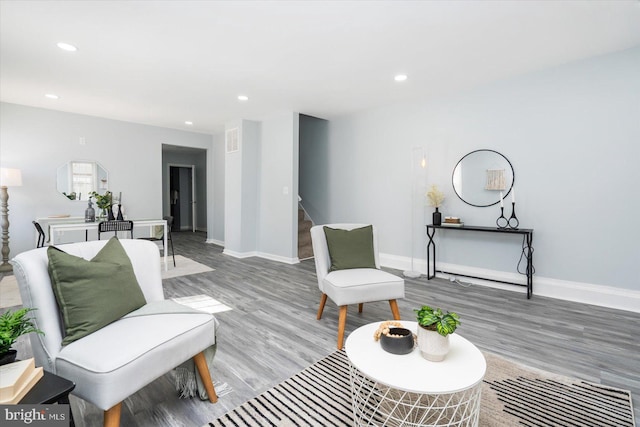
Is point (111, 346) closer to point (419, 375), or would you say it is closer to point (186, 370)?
point (186, 370)

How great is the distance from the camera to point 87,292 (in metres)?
1.48

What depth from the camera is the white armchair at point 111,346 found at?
125cm


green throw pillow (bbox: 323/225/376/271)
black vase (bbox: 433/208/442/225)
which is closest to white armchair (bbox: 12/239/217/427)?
green throw pillow (bbox: 323/225/376/271)

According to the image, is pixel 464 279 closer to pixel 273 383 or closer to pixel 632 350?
pixel 632 350

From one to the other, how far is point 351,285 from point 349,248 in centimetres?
50

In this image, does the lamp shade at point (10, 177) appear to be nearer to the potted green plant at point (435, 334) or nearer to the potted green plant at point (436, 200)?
the potted green plant at point (435, 334)

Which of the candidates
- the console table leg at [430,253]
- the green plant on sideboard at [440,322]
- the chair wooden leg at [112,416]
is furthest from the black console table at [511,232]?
the chair wooden leg at [112,416]

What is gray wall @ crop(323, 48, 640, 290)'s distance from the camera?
122 inches

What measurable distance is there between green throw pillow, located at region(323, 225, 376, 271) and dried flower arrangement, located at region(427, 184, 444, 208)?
176cm

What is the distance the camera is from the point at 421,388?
1.18m

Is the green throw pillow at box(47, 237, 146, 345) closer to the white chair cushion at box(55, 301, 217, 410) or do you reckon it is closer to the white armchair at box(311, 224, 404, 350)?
the white chair cushion at box(55, 301, 217, 410)

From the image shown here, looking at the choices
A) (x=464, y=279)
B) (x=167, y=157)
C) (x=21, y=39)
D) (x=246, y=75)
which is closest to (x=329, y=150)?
(x=246, y=75)

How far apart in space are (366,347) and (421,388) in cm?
36

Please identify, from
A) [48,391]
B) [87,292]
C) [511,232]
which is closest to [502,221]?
[511,232]
